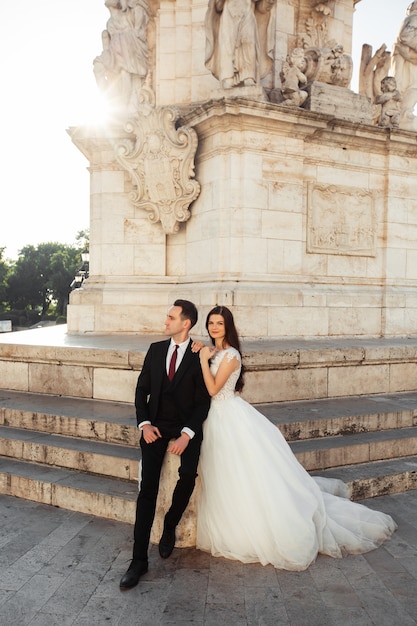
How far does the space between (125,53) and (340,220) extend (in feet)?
15.4

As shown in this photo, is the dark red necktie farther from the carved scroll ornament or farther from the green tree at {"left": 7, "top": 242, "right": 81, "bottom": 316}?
the green tree at {"left": 7, "top": 242, "right": 81, "bottom": 316}

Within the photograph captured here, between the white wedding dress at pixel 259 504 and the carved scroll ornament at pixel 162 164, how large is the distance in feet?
17.8

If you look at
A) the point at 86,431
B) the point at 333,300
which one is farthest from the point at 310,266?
the point at 86,431

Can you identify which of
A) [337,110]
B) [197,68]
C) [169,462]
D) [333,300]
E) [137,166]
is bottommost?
[169,462]

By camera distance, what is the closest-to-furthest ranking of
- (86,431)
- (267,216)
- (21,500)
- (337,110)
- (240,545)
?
1. (240,545)
2. (21,500)
3. (86,431)
4. (267,216)
5. (337,110)

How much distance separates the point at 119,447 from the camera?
206 inches

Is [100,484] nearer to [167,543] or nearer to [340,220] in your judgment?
[167,543]

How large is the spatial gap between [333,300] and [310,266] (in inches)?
26.9

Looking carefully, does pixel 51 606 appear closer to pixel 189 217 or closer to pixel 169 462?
pixel 169 462

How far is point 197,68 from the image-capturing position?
370 inches

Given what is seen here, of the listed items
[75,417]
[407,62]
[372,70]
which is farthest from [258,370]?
[407,62]

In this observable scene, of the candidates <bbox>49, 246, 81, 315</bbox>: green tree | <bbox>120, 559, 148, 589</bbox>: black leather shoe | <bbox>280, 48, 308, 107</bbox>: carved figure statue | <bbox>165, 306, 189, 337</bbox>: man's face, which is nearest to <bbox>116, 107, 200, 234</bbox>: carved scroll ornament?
<bbox>280, 48, 308, 107</bbox>: carved figure statue

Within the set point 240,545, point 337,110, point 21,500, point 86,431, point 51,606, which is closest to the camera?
point 51,606

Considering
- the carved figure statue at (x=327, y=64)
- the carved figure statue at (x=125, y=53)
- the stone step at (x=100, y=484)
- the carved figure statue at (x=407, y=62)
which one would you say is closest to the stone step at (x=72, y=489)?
the stone step at (x=100, y=484)
